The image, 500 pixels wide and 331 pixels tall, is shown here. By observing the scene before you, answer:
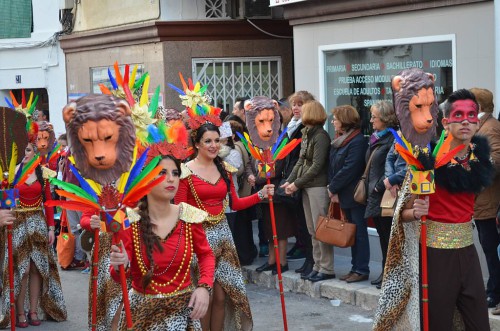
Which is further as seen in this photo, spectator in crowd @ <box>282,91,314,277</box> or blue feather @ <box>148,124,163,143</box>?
spectator in crowd @ <box>282,91,314,277</box>

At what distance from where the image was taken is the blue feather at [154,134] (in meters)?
6.30

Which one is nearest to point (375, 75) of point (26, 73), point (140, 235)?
point (140, 235)

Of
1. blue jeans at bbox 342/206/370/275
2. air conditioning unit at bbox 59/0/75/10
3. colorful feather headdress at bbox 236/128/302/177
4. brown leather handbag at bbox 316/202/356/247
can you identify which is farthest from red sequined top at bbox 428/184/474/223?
air conditioning unit at bbox 59/0/75/10

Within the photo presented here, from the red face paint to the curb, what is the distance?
335 centimetres

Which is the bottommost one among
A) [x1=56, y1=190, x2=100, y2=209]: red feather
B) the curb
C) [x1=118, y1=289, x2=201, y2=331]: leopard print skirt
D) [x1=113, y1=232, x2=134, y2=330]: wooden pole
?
the curb

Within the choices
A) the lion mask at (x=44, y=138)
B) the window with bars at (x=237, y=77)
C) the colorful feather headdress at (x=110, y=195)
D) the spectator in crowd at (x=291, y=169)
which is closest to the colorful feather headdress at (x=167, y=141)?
the colorful feather headdress at (x=110, y=195)

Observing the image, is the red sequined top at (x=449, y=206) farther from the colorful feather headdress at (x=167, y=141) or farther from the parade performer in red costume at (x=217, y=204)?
the parade performer in red costume at (x=217, y=204)

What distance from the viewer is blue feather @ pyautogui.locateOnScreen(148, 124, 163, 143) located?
6299 millimetres

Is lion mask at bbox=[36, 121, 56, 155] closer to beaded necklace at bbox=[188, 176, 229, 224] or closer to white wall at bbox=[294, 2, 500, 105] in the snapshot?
white wall at bbox=[294, 2, 500, 105]

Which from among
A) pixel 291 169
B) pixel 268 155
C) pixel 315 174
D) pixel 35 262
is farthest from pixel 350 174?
pixel 35 262

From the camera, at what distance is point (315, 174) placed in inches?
395

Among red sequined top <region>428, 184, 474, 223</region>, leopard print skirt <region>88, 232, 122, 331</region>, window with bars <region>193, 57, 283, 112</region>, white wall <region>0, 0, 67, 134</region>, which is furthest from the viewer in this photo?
white wall <region>0, 0, 67, 134</region>

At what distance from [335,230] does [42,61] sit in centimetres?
1150

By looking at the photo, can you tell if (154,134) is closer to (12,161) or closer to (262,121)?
(12,161)
